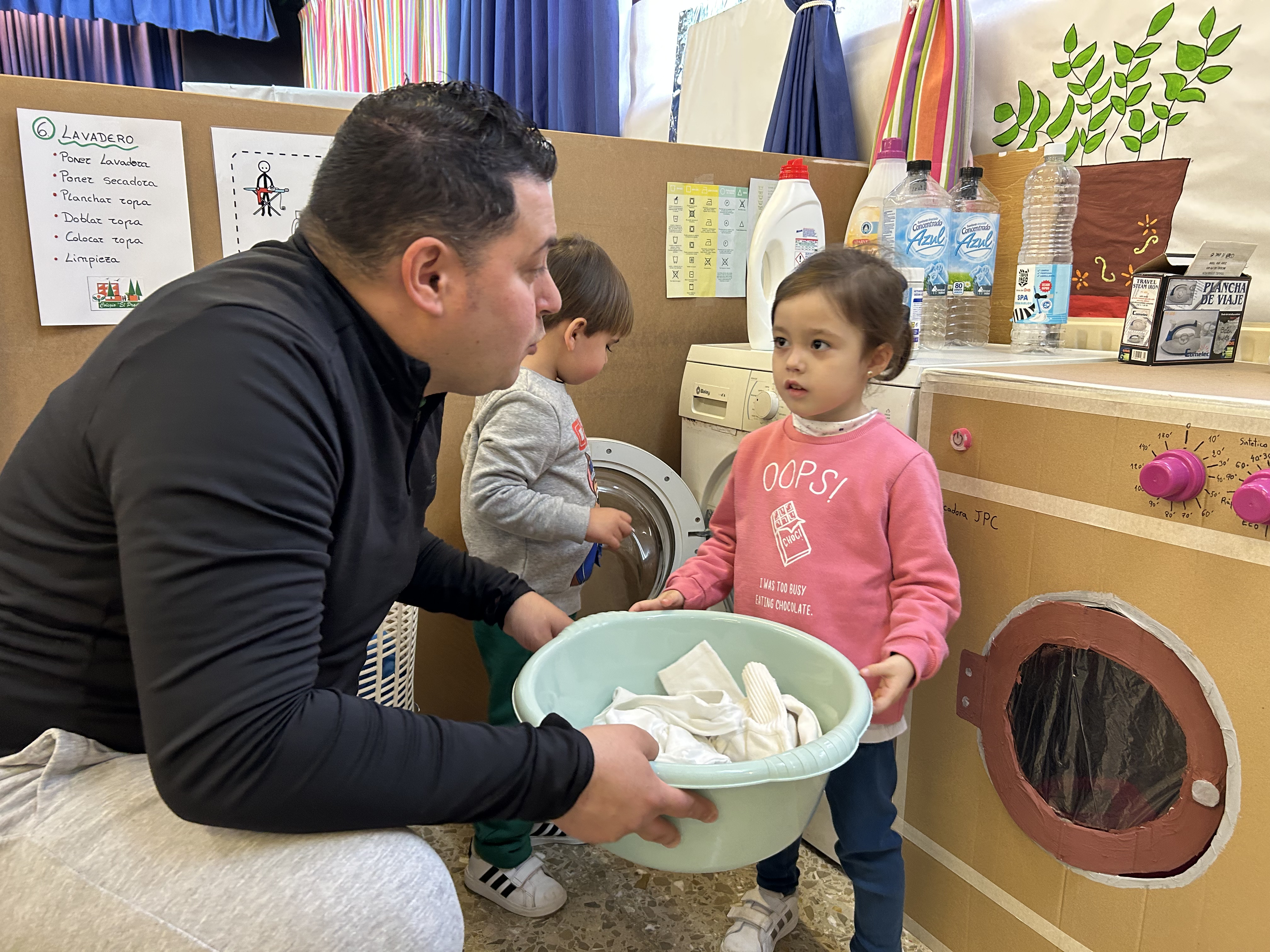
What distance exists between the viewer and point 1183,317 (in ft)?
4.09

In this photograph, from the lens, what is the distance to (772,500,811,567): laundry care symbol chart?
114 cm

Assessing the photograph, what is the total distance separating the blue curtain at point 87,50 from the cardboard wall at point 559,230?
4587 millimetres

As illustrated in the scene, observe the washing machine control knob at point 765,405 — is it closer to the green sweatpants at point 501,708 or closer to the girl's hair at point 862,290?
the girl's hair at point 862,290

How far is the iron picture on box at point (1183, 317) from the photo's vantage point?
48.5 inches

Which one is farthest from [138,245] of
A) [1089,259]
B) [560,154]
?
[1089,259]

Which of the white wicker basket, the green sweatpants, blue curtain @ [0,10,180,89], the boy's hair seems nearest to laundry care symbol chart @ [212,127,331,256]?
the boy's hair

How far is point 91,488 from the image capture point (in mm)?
688

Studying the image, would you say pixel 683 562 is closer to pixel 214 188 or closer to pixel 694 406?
pixel 694 406

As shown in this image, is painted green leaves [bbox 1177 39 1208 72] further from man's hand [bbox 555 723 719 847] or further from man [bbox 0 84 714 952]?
man's hand [bbox 555 723 719 847]

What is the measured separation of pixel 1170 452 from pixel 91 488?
41.7 inches

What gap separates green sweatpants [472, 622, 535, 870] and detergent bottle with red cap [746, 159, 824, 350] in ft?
2.55

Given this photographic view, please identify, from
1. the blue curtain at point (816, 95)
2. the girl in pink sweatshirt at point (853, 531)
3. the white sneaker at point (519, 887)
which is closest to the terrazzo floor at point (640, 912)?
the white sneaker at point (519, 887)

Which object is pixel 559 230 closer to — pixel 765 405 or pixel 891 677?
pixel 765 405

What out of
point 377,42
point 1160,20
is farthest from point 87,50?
point 1160,20
